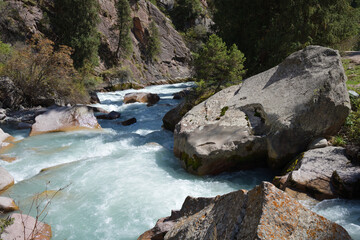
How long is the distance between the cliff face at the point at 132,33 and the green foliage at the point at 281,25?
15726 millimetres

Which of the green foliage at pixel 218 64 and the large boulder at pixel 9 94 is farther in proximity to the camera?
the large boulder at pixel 9 94

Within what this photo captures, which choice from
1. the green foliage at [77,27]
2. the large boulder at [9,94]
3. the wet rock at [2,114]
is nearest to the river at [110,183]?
the wet rock at [2,114]

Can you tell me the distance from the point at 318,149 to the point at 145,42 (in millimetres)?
35061

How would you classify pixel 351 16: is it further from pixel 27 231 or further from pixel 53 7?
pixel 53 7

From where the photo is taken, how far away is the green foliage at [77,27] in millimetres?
23188

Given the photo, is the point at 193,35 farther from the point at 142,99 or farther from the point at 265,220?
the point at 265,220

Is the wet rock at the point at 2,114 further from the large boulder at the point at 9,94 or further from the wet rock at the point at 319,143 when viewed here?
the wet rock at the point at 319,143

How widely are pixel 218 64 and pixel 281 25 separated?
6.09m

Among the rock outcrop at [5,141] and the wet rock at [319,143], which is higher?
the wet rock at [319,143]

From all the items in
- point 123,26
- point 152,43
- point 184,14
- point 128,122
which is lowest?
point 128,122

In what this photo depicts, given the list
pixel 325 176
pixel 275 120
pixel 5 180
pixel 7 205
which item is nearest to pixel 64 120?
pixel 5 180

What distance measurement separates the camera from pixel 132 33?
35875mm

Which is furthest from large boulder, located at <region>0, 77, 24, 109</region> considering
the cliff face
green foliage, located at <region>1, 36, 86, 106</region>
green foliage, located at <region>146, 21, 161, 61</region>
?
green foliage, located at <region>146, 21, 161, 61</region>

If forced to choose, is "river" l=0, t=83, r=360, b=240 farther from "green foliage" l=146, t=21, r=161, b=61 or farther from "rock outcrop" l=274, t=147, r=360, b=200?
"green foliage" l=146, t=21, r=161, b=61
